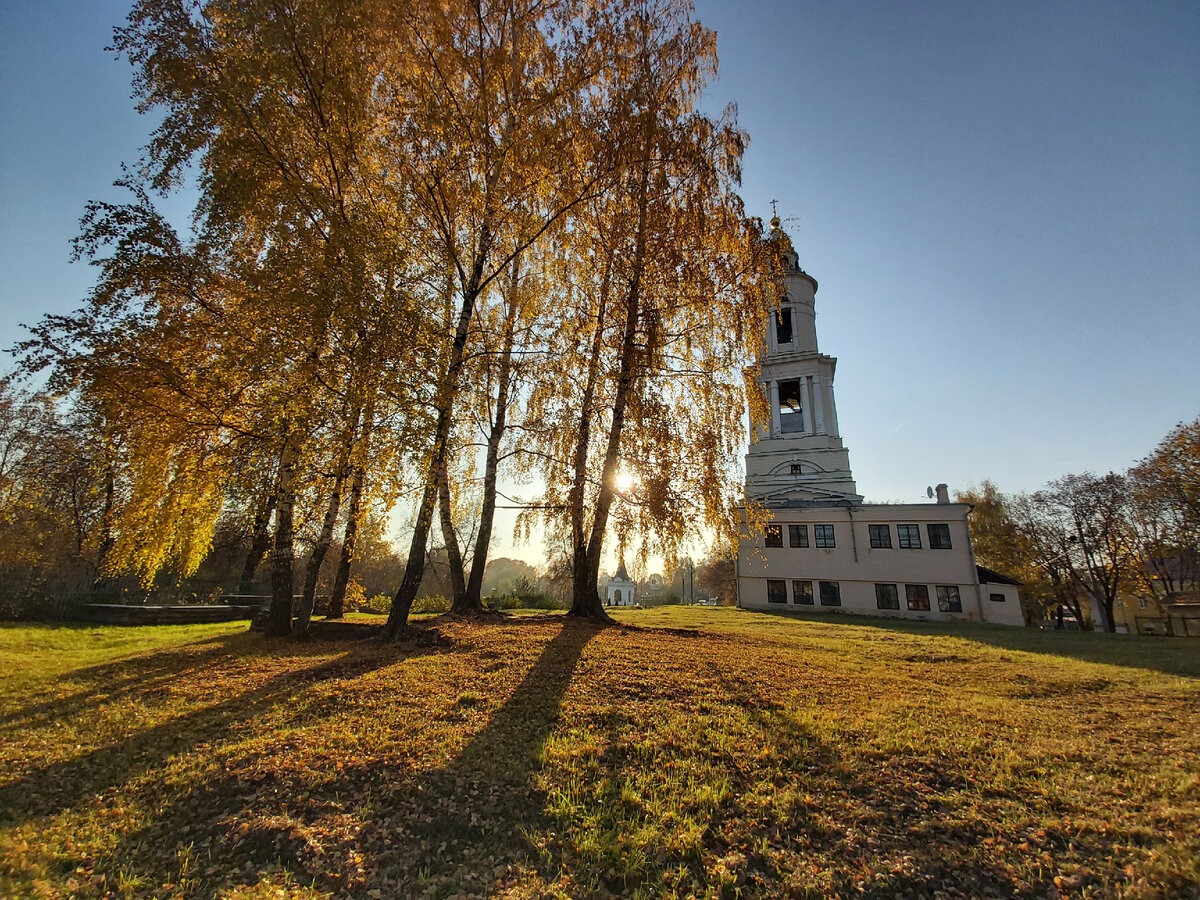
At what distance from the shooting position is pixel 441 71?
9336mm

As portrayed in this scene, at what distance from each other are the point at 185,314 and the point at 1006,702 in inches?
571

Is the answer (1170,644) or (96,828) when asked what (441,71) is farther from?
(1170,644)

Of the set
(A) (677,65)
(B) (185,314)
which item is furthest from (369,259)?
(A) (677,65)

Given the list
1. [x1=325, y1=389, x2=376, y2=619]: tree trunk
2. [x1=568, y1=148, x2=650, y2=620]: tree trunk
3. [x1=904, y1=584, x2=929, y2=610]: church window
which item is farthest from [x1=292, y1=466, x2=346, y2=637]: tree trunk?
[x1=904, y1=584, x2=929, y2=610]: church window

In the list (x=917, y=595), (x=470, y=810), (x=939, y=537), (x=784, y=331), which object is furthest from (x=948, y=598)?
(x=470, y=810)

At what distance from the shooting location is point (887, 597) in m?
26.7

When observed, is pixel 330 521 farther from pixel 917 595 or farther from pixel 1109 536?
pixel 1109 536

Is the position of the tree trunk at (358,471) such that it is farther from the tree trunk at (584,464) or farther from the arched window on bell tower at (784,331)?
the arched window on bell tower at (784,331)

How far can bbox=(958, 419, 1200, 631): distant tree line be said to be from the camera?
2292 cm

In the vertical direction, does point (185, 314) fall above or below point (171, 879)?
above

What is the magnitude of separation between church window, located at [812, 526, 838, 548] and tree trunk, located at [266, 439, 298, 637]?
26988mm

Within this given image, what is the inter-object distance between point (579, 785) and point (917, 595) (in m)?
29.1

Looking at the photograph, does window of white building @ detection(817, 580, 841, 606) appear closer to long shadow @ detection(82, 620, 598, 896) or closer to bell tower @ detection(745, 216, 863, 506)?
bell tower @ detection(745, 216, 863, 506)

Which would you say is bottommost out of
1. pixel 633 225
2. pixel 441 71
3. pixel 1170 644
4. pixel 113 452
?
pixel 1170 644
